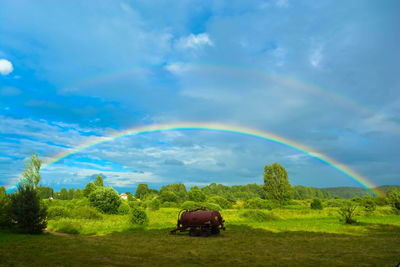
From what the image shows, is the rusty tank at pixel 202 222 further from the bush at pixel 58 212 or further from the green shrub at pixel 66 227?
the bush at pixel 58 212

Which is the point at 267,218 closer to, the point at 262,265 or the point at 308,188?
the point at 262,265

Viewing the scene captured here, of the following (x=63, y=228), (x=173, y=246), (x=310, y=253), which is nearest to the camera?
(x=310, y=253)

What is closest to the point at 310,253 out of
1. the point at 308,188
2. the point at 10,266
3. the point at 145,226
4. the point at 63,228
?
the point at 10,266

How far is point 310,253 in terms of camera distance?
496 inches

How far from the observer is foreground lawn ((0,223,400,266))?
35.2 feet

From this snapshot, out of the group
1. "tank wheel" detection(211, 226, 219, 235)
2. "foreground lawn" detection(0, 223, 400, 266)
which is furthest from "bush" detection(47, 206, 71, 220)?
"tank wheel" detection(211, 226, 219, 235)

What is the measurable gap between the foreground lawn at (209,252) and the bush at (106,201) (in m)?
21.6

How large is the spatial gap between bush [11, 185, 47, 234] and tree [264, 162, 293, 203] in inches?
2546

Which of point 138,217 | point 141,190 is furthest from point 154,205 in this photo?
point 141,190

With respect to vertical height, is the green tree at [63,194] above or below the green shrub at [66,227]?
above

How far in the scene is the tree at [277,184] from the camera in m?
73.1

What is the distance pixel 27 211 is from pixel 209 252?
14.9 meters

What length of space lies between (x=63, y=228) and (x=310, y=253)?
1972 cm

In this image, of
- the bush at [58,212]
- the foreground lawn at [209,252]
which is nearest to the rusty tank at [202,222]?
the foreground lawn at [209,252]
